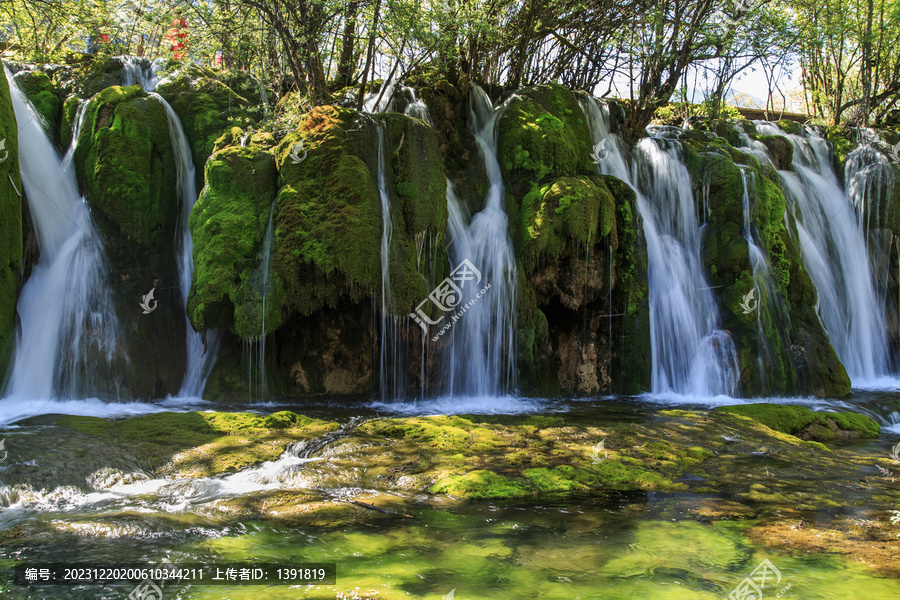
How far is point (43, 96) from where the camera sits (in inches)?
450

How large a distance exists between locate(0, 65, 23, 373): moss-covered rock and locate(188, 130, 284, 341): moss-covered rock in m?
2.52

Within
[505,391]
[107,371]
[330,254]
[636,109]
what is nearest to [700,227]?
[636,109]

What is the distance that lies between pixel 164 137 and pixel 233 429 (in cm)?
703

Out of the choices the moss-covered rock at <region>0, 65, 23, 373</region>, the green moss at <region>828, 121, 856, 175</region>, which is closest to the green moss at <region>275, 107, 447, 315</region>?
the moss-covered rock at <region>0, 65, 23, 373</region>

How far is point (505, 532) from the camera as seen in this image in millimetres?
4398

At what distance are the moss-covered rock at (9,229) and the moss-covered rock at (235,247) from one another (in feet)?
8.28

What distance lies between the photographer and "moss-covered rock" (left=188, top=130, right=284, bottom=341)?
9547mm

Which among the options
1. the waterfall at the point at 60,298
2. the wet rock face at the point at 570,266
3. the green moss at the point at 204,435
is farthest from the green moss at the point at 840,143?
the waterfall at the point at 60,298

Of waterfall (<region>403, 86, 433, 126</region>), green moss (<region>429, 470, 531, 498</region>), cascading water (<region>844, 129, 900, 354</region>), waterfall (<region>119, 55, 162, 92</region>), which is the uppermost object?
waterfall (<region>119, 55, 162, 92</region>)

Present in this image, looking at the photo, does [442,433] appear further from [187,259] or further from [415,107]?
[415,107]

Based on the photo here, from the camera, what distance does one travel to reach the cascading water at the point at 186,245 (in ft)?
33.7

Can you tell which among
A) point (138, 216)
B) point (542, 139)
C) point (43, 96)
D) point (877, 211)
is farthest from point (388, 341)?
point (877, 211)

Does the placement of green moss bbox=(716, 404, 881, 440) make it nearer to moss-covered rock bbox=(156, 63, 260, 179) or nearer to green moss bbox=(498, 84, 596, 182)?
green moss bbox=(498, 84, 596, 182)

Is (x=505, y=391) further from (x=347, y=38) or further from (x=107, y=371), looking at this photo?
(x=347, y=38)
